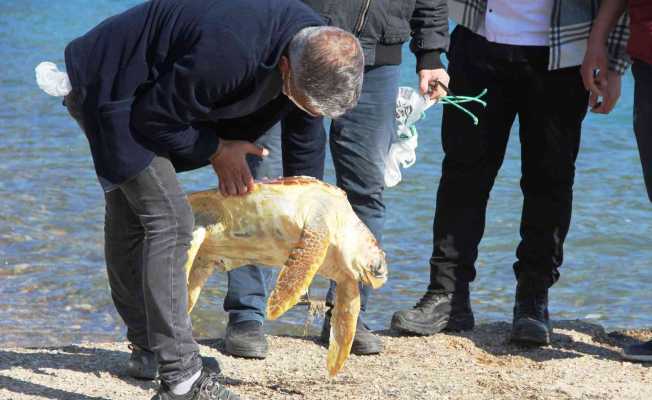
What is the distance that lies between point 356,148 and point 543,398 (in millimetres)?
1327

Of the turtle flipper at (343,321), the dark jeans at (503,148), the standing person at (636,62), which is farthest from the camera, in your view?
the dark jeans at (503,148)

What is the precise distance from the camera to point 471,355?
194 inches

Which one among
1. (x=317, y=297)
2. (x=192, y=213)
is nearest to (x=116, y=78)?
(x=192, y=213)

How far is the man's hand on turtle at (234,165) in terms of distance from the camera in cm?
386

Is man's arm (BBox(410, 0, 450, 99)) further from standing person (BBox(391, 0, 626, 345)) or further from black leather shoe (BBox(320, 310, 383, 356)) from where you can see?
black leather shoe (BBox(320, 310, 383, 356))

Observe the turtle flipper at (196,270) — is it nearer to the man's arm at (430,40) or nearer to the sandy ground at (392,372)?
the sandy ground at (392,372)

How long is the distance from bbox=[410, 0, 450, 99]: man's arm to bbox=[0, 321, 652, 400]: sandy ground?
1.21 metres

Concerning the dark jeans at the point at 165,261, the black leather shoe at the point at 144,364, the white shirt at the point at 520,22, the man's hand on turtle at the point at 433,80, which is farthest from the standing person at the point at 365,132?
the dark jeans at the point at 165,261

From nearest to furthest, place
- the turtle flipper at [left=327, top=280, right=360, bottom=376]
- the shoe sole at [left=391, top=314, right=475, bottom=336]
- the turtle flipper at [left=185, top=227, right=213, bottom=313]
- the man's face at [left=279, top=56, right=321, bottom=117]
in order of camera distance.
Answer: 1. the man's face at [left=279, top=56, right=321, bottom=117]
2. the turtle flipper at [left=185, top=227, right=213, bottom=313]
3. the turtle flipper at [left=327, top=280, right=360, bottom=376]
4. the shoe sole at [left=391, top=314, right=475, bottom=336]

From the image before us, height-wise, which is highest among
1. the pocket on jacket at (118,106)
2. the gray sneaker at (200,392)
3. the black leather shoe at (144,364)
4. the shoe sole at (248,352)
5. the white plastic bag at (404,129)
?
the pocket on jacket at (118,106)

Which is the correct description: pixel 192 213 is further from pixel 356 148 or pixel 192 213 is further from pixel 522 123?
pixel 522 123

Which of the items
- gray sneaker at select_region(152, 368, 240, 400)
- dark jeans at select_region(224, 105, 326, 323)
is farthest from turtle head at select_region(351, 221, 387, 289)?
gray sneaker at select_region(152, 368, 240, 400)

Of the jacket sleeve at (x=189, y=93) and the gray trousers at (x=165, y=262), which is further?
the gray trousers at (x=165, y=262)

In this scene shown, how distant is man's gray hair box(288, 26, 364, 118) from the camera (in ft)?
11.4
